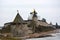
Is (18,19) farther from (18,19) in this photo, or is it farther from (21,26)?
(21,26)

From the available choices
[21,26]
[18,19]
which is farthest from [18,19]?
[21,26]

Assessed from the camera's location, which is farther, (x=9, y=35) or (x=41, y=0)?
(x=41, y=0)

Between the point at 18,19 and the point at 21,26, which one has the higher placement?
the point at 18,19

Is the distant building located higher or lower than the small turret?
lower

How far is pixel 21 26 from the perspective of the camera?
9.09ft

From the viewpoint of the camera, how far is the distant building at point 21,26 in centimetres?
277

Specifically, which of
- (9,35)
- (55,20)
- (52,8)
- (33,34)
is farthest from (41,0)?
(9,35)

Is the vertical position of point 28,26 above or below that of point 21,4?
below

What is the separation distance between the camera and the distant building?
277 cm

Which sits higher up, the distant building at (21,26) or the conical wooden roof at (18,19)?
the conical wooden roof at (18,19)

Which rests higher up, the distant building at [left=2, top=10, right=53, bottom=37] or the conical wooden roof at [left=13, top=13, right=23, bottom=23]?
the conical wooden roof at [left=13, top=13, right=23, bottom=23]

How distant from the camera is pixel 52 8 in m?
3.04

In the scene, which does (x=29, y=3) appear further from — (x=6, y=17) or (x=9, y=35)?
(x=9, y=35)

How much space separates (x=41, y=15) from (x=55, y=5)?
0.37 metres
